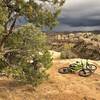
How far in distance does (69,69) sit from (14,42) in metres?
7.62

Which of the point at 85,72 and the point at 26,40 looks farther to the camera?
the point at 85,72

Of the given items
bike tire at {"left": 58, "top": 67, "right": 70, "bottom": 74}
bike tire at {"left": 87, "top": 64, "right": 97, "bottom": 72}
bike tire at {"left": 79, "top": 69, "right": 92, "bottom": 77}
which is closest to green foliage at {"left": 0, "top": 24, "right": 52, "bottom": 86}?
bike tire at {"left": 58, "top": 67, "right": 70, "bottom": 74}

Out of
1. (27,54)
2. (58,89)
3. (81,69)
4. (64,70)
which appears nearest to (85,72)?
(81,69)

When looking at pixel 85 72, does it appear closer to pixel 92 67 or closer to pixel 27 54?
pixel 92 67

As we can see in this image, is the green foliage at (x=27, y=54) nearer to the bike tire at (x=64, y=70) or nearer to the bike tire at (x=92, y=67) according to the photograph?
the bike tire at (x=64, y=70)

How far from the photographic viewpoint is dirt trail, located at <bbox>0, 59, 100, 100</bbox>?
79.5 feet

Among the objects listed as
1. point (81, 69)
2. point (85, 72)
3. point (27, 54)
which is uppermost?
point (27, 54)

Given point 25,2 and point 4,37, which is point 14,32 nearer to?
point 4,37

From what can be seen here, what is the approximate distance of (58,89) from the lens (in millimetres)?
25375

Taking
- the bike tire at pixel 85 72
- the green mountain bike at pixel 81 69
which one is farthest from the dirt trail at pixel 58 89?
the green mountain bike at pixel 81 69

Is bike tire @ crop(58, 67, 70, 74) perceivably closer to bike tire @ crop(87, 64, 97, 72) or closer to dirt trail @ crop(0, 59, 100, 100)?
dirt trail @ crop(0, 59, 100, 100)

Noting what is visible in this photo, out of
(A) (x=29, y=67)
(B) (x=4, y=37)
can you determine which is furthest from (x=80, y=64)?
(B) (x=4, y=37)

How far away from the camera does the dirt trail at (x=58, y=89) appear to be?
24.2 metres

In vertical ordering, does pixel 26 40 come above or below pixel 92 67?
above
